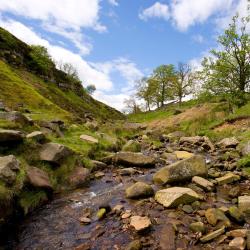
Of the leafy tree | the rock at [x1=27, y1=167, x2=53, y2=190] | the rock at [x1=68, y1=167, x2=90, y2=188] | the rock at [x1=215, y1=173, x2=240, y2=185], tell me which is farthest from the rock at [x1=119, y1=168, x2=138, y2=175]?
the leafy tree

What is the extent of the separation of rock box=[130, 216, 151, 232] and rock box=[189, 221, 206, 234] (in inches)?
58.8

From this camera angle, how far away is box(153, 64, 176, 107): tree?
3792 inches

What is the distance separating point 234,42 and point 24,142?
35.8m

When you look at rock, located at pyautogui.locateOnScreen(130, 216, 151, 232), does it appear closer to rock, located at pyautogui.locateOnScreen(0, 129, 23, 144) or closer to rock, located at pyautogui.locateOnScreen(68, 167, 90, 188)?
rock, located at pyautogui.locateOnScreen(68, 167, 90, 188)

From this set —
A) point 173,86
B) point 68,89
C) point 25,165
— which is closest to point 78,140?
point 25,165

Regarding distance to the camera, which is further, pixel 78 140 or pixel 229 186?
pixel 78 140

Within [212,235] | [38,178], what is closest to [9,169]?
[38,178]

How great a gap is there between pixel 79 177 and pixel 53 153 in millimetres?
2041

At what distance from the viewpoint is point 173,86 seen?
9238 cm

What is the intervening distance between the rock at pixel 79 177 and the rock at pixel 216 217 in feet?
25.3

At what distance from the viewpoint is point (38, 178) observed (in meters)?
13.3

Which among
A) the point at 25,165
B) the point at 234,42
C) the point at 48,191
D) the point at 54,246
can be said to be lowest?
the point at 54,246

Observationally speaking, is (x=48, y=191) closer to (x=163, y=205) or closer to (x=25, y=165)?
(x=25, y=165)

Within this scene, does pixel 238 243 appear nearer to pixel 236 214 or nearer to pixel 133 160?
pixel 236 214
